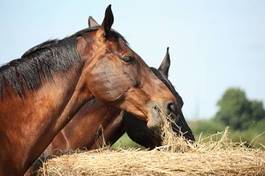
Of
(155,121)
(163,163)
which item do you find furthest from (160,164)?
(155,121)

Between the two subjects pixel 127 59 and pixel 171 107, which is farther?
pixel 171 107

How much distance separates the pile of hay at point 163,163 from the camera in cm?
473

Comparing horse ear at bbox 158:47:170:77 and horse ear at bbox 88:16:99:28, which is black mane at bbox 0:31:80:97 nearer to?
horse ear at bbox 88:16:99:28

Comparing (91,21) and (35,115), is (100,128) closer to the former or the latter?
(91,21)

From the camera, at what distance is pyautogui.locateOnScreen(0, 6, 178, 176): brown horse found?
4.86 m

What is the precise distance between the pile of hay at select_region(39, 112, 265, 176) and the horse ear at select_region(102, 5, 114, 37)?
1.12 meters

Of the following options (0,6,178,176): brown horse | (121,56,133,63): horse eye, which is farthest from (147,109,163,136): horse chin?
(121,56,133,63): horse eye

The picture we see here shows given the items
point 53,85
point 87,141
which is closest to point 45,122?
point 53,85

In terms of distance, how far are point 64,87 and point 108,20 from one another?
0.72m

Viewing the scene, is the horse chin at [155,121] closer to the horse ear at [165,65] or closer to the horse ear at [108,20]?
the horse ear at [108,20]

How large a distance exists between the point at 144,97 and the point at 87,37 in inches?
30.0

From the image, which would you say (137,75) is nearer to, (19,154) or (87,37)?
(87,37)

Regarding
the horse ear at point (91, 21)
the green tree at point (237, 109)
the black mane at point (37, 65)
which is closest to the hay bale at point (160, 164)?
the black mane at point (37, 65)

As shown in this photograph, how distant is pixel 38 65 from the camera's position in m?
5.02
